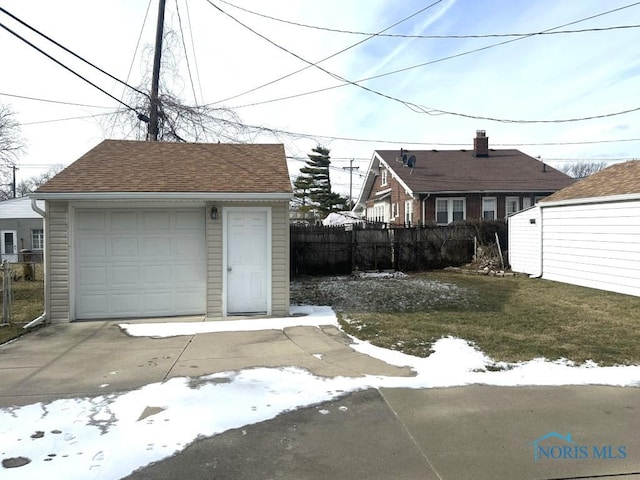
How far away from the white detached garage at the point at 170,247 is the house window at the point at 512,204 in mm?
17758

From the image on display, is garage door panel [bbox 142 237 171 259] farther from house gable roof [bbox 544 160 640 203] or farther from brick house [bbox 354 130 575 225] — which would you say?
brick house [bbox 354 130 575 225]

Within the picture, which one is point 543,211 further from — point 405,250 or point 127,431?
point 127,431

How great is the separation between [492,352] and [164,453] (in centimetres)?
425

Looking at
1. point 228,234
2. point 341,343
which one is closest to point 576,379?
point 341,343

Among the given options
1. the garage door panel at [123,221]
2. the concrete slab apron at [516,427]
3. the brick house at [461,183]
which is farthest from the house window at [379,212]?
the concrete slab apron at [516,427]

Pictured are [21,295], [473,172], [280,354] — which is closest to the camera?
[280,354]

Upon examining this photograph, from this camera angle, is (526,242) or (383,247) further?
(383,247)

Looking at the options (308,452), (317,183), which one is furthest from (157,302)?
(317,183)

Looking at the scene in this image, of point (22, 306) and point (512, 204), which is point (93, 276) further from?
point (512, 204)

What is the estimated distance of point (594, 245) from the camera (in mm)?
11430

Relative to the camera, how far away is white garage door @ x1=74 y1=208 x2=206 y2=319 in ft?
27.7

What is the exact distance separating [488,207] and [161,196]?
62.2 ft

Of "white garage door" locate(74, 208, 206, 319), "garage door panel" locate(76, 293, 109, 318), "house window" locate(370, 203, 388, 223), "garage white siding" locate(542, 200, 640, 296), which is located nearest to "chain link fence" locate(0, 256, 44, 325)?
"garage door panel" locate(76, 293, 109, 318)

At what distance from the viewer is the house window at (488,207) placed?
22.9m
